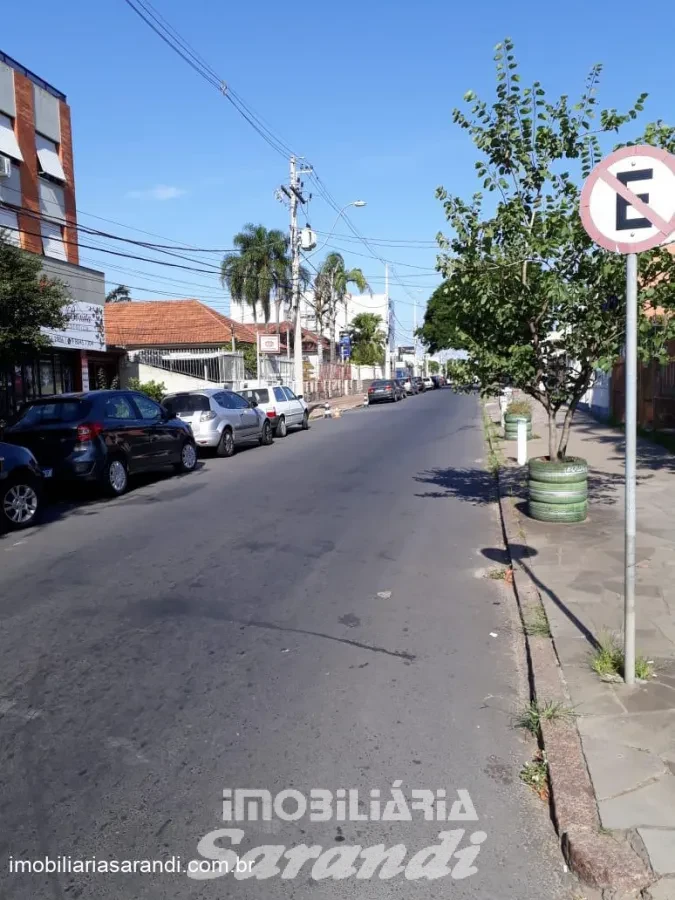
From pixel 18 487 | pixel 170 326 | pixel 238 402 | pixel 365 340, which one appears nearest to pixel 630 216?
pixel 18 487

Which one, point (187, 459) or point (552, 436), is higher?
point (552, 436)

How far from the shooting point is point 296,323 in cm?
3219

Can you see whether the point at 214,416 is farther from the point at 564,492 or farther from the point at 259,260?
the point at 259,260

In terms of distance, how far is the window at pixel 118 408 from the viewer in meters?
12.1

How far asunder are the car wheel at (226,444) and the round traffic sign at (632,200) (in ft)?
44.2

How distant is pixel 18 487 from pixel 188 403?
25.9 feet

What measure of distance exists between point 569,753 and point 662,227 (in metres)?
2.77

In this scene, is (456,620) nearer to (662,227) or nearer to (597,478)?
(662,227)

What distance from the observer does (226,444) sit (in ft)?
57.5

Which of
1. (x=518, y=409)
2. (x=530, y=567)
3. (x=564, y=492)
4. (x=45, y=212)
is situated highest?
(x=45, y=212)

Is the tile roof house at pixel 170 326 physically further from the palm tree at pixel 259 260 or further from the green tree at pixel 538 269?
the green tree at pixel 538 269

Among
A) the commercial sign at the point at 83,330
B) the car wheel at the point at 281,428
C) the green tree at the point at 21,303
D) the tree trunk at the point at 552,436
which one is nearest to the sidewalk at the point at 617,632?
the tree trunk at the point at 552,436

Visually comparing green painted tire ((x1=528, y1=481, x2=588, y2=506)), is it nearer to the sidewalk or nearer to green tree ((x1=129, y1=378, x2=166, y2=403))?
the sidewalk

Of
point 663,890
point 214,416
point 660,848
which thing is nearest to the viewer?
→ point 663,890
